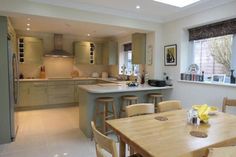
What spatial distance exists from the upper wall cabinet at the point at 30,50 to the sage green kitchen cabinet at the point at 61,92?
0.92 m

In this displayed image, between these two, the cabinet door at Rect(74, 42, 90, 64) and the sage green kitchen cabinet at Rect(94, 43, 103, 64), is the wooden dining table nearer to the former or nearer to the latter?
the cabinet door at Rect(74, 42, 90, 64)

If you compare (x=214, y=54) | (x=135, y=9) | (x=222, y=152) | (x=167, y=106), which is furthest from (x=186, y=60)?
(x=222, y=152)

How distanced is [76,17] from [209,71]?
2.82 meters

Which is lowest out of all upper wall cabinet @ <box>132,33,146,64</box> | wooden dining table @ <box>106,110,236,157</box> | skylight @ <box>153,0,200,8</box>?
wooden dining table @ <box>106,110,236,157</box>

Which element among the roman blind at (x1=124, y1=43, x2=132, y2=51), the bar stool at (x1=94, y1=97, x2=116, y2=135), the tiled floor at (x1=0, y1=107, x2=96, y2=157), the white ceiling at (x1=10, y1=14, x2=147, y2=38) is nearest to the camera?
the tiled floor at (x1=0, y1=107, x2=96, y2=157)

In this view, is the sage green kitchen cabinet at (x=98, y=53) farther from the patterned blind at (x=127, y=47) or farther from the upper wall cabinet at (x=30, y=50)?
the upper wall cabinet at (x=30, y=50)

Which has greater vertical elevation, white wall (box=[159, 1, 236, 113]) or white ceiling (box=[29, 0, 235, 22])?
white ceiling (box=[29, 0, 235, 22])

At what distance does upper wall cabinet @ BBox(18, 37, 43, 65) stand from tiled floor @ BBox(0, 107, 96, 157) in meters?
1.76

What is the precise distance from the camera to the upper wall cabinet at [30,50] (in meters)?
5.27

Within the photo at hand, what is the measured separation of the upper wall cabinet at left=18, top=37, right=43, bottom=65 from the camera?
17.3ft

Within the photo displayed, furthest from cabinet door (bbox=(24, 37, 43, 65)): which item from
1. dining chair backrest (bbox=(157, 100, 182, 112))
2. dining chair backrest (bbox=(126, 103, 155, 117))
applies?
dining chair backrest (bbox=(157, 100, 182, 112))

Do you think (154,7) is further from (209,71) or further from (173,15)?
(209,71)

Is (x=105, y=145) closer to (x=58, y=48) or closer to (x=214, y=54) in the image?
(x=214, y=54)

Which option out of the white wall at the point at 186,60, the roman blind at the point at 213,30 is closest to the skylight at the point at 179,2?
the white wall at the point at 186,60
